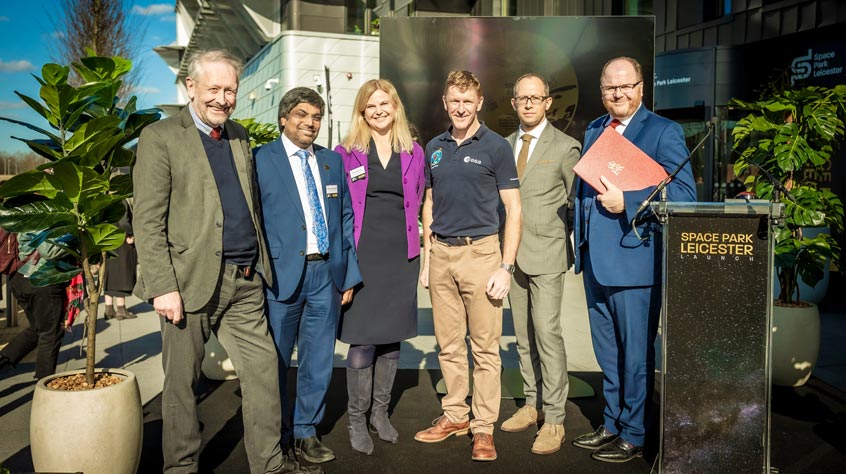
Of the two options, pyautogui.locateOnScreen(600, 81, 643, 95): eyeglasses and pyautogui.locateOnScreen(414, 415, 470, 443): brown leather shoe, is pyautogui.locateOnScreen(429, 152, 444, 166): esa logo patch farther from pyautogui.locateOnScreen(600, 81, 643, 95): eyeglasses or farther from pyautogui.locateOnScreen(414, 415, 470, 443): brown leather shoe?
pyautogui.locateOnScreen(414, 415, 470, 443): brown leather shoe

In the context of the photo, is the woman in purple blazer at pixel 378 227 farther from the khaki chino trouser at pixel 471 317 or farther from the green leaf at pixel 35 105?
the green leaf at pixel 35 105

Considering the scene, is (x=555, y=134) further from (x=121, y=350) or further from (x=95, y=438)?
(x=121, y=350)

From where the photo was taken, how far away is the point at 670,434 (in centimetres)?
336

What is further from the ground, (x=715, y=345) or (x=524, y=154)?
(x=524, y=154)

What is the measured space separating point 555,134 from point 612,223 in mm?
745

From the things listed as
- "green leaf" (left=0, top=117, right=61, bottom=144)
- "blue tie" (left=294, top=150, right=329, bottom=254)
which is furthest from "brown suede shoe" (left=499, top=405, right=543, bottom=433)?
"green leaf" (left=0, top=117, right=61, bottom=144)

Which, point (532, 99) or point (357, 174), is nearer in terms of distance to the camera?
point (357, 174)

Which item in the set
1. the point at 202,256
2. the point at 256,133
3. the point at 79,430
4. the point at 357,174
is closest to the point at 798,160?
the point at 357,174

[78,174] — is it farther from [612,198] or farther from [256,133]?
[256,133]

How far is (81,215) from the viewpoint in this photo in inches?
133

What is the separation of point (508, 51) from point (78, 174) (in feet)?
12.5

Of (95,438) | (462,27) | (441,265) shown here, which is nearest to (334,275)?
(441,265)

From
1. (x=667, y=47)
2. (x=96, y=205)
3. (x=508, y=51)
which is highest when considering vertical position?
(x=667, y=47)

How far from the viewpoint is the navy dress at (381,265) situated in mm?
3939
